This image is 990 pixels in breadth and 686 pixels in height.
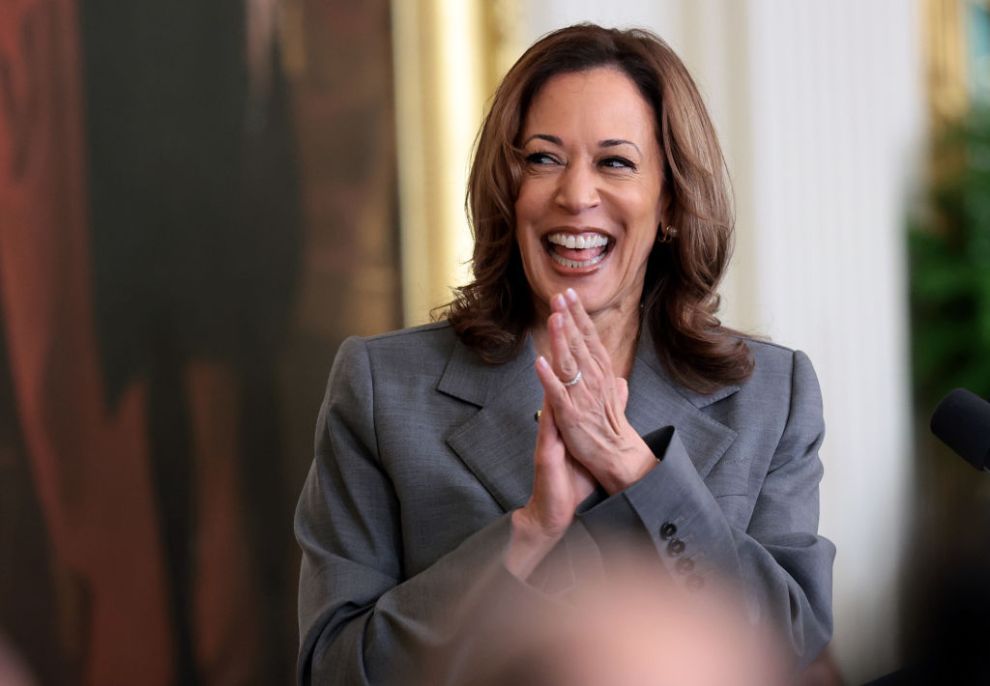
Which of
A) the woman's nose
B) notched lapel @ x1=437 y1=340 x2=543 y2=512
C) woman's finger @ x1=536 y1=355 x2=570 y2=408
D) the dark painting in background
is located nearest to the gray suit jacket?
notched lapel @ x1=437 y1=340 x2=543 y2=512

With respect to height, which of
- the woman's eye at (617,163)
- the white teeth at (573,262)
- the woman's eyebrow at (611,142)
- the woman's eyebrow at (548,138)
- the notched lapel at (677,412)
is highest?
the woman's eyebrow at (548,138)

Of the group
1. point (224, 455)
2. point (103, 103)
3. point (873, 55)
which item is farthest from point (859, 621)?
point (103, 103)

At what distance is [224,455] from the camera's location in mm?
2617

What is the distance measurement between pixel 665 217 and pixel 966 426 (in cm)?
92

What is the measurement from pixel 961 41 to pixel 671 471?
3.51m

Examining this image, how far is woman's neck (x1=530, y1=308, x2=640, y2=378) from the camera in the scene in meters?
2.07

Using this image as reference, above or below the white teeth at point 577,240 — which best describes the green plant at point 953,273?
below

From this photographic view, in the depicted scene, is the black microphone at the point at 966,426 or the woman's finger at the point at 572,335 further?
the woman's finger at the point at 572,335

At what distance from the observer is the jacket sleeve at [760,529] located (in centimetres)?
164

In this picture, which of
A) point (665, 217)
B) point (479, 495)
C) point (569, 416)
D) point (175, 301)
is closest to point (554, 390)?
point (569, 416)

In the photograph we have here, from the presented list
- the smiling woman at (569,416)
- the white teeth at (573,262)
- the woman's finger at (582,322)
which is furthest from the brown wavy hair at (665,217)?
the woman's finger at (582,322)

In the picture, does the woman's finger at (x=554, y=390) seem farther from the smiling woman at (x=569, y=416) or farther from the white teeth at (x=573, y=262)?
the white teeth at (x=573, y=262)

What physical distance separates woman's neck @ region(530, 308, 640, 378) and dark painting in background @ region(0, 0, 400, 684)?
32.6 inches

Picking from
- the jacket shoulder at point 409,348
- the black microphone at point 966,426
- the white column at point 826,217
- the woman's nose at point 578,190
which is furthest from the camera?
the white column at point 826,217
